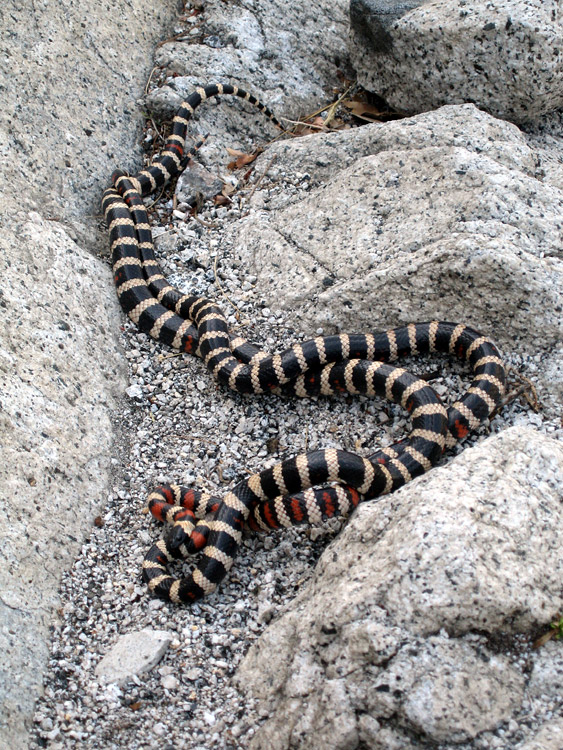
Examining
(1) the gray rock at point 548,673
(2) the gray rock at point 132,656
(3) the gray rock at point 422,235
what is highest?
(3) the gray rock at point 422,235

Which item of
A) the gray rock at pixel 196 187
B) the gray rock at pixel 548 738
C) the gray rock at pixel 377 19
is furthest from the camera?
the gray rock at pixel 196 187

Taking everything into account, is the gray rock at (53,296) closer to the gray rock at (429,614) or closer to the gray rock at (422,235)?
the gray rock at (429,614)

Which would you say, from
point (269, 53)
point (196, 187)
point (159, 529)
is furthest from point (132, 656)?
point (269, 53)

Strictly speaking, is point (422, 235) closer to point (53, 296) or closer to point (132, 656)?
point (53, 296)

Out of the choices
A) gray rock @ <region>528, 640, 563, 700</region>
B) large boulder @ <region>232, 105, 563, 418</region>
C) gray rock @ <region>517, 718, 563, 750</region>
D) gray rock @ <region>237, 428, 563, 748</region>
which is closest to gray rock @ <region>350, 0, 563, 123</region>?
large boulder @ <region>232, 105, 563, 418</region>

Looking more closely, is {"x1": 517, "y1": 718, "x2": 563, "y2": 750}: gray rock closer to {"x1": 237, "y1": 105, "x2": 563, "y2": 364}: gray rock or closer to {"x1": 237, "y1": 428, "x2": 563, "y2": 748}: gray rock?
{"x1": 237, "y1": 428, "x2": 563, "y2": 748}: gray rock

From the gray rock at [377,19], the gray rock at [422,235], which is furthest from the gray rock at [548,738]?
the gray rock at [377,19]

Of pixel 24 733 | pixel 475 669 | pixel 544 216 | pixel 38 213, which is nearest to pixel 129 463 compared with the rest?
pixel 24 733
